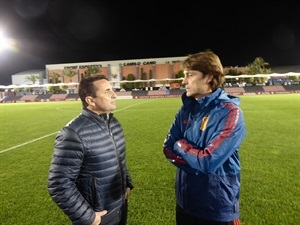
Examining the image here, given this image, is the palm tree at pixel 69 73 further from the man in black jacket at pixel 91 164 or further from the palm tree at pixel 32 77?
the man in black jacket at pixel 91 164

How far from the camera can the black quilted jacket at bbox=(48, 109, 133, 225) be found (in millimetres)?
2312

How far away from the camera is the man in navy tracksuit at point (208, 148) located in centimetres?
218

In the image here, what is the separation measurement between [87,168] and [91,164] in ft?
0.16

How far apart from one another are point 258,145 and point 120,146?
6.52 m

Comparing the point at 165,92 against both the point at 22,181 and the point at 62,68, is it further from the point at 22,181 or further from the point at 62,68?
the point at 62,68

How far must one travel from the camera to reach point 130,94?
49625 millimetres

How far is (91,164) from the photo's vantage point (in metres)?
2.48

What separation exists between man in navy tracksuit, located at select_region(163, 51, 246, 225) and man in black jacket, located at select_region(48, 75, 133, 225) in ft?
1.94

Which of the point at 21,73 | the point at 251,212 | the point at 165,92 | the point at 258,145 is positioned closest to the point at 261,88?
the point at 165,92

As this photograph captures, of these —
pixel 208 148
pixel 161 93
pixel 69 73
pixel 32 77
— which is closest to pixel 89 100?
pixel 208 148

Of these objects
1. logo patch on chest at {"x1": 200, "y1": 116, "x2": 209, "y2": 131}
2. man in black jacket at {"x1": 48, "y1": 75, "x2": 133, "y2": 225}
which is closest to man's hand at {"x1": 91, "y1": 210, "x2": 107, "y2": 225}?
man in black jacket at {"x1": 48, "y1": 75, "x2": 133, "y2": 225}

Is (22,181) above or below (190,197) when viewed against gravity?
below

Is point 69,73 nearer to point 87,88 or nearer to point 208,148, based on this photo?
point 87,88

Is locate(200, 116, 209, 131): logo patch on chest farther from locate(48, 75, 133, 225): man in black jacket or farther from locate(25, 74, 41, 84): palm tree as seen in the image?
locate(25, 74, 41, 84): palm tree
